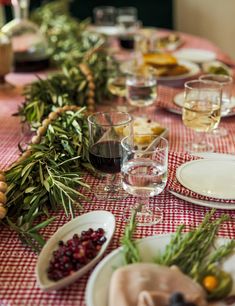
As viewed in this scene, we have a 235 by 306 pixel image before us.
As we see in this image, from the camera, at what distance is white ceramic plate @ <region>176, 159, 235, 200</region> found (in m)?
1.04

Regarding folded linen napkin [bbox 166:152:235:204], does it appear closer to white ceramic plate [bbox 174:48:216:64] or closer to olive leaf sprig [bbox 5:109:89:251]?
olive leaf sprig [bbox 5:109:89:251]

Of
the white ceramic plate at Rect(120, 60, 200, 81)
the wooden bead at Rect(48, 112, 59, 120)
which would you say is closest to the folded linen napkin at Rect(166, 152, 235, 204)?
the wooden bead at Rect(48, 112, 59, 120)

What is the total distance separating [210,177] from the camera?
1.11 meters

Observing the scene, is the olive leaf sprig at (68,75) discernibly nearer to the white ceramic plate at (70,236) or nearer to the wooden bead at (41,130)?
the wooden bead at (41,130)

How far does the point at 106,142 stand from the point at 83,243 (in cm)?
32

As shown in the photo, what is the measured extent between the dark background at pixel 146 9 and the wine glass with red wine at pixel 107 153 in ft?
9.85

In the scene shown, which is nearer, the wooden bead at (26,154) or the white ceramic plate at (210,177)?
the white ceramic plate at (210,177)

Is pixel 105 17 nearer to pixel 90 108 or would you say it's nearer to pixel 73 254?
pixel 90 108

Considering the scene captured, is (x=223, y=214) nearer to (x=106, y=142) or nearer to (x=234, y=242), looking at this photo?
(x=234, y=242)

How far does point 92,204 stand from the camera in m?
1.06

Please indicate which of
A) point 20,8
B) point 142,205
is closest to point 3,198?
point 142,205

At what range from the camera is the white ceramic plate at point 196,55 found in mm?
2148

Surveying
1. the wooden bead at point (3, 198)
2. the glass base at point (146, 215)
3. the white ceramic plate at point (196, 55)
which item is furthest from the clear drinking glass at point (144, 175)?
the white ceramic plate at point (196, 55)

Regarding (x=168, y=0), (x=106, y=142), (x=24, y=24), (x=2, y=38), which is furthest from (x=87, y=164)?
(x=168, y=0)
